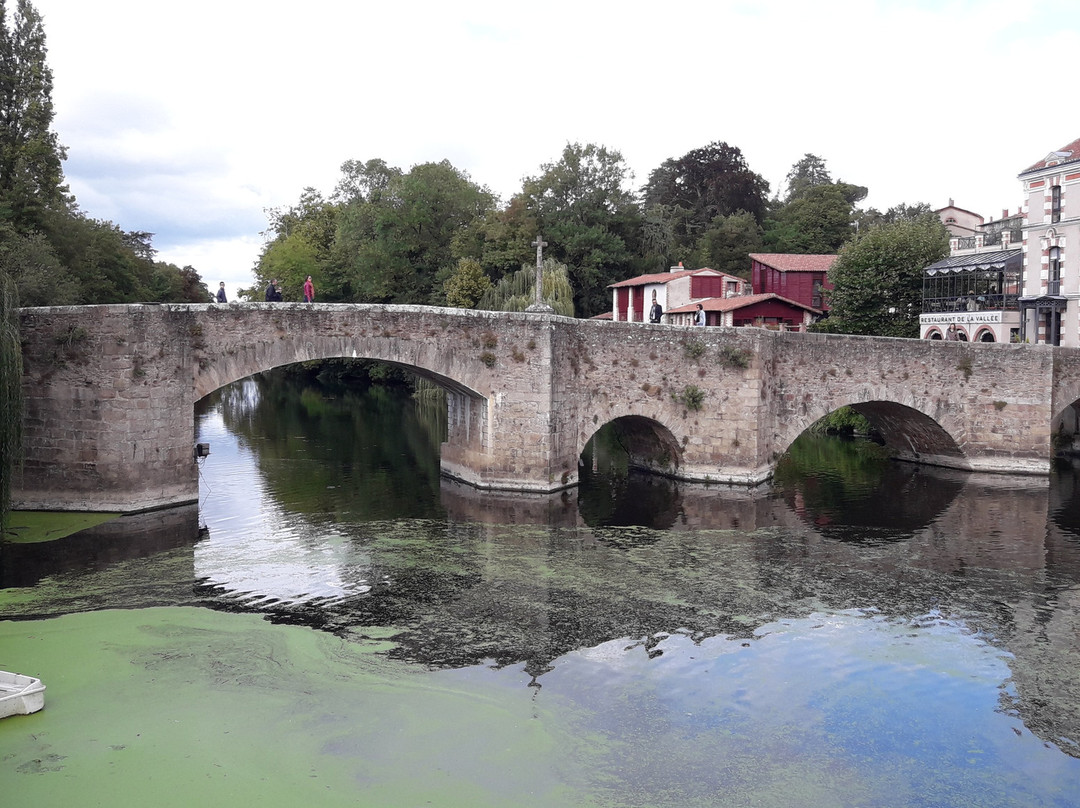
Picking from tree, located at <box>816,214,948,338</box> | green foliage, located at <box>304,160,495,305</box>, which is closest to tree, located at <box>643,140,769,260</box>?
green foliage, located at <box>304,160,495,305</box>

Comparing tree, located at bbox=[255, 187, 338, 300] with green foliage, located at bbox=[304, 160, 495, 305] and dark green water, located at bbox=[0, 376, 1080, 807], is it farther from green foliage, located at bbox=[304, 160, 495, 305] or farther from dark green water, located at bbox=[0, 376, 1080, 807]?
dark green water, located at bbox=[0, 376, 1080, 807]

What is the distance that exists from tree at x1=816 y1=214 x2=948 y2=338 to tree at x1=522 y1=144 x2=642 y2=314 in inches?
595

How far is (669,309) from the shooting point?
46781mm

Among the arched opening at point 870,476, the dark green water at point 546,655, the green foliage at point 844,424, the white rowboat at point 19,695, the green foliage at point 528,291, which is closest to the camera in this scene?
the dark green water at point 546,655

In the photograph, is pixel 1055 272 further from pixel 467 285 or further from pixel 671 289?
pixel 467 285

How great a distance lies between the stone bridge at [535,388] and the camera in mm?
18969

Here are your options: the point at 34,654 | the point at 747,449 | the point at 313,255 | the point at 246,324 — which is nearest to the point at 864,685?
the point at 34,654

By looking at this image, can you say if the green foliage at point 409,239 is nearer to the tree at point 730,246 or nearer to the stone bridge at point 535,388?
the tree at point 730,246

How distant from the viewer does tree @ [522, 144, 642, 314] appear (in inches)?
1976

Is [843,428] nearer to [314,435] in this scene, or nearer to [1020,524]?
[1020,524]

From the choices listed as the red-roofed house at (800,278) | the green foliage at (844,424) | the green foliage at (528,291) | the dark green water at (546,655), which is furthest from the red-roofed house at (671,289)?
the dark green water at (546,655)

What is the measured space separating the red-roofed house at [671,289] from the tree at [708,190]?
39.5ft

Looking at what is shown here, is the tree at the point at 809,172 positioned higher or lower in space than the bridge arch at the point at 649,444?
higher

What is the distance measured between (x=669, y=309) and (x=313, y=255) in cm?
2731
